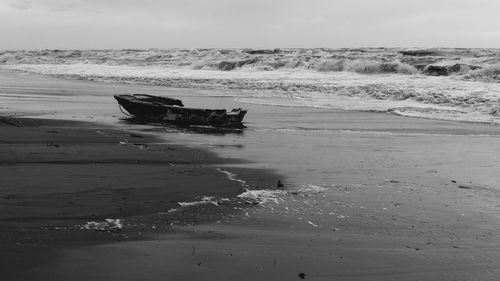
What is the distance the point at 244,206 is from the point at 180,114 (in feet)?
27.2

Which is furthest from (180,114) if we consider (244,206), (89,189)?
(244,206)

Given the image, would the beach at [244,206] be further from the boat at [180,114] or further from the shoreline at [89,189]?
the boat at [180,114]

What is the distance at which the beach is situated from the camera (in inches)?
161

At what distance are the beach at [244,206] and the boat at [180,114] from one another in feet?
7.01

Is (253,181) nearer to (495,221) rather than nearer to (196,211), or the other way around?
(196,211)

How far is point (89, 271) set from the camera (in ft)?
12.6

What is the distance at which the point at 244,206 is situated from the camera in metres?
5.79

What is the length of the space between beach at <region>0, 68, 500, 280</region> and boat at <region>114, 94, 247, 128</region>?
2.14 metres

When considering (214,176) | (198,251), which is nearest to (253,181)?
(214,176)

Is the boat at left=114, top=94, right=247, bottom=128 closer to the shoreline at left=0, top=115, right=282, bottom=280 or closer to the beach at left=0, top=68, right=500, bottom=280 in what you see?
the beach at left=0, top=68, right=500, bottom=280

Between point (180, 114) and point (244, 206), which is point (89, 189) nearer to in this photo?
point (244, 206)

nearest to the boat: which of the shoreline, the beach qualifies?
the beach

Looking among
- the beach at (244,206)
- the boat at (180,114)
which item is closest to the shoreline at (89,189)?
the beach at (244,206)

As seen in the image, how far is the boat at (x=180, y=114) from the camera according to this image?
13.4m
